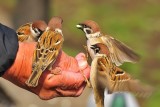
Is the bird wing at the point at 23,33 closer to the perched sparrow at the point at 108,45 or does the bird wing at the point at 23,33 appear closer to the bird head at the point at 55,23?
the bird head at the point at 55,23

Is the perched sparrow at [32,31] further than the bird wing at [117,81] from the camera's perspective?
Yes

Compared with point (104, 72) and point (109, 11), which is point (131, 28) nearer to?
point (109, 11)

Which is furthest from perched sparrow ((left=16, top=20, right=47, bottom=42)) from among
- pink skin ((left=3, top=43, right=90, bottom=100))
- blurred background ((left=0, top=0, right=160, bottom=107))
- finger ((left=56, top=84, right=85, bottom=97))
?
blurred background ((left=0, top=0, right=160, bottom=107))

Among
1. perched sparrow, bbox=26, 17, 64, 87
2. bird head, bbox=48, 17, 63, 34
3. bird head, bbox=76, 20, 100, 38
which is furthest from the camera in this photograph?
bird head, bbox=48, 17, 63, 34

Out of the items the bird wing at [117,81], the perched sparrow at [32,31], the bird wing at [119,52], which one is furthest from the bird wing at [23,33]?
the bird wing at [117,81]

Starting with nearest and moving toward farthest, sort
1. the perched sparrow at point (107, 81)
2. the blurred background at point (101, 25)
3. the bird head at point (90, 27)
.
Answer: the perched sparrow at point (107, 81) → the bird head at point (90, 27) → the blurred background at point (101, 25)

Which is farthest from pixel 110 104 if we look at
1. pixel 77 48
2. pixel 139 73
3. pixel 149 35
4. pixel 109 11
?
pixel 109 11

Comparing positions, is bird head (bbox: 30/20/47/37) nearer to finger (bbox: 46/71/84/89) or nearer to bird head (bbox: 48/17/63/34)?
bird head (bbox: 48/17/63/34)
